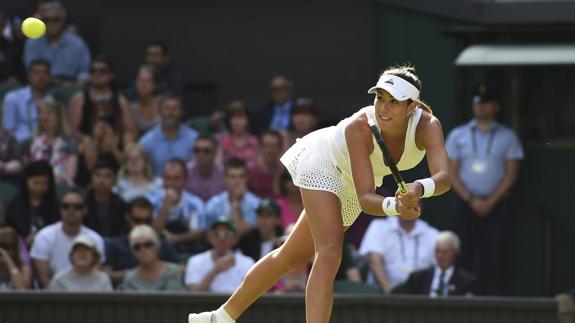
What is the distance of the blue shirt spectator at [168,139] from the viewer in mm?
12344

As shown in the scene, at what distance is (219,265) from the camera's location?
423 inches

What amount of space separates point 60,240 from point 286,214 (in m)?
1.96

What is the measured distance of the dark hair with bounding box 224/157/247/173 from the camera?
11547 millimetres

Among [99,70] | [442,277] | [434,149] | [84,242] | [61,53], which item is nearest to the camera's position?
[434,149]

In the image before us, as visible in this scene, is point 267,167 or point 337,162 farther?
point 267,167

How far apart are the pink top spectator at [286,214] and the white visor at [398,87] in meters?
4.62

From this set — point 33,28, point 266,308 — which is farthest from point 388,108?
point 266,308

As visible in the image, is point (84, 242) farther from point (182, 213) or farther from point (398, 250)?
point (398, 250)

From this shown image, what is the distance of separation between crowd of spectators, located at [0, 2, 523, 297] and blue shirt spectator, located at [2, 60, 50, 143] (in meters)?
0.01

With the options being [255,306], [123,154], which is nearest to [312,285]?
[255,306]

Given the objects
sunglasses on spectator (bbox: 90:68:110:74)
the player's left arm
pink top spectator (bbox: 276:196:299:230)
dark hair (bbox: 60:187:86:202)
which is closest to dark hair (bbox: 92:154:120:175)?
dark hair (bbox: 60:187:86:202)

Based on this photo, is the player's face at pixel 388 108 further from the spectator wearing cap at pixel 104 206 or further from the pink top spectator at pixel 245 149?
the pink top spectator at pixel 245 149

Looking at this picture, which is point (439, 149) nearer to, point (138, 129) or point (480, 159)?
point (480, 159)

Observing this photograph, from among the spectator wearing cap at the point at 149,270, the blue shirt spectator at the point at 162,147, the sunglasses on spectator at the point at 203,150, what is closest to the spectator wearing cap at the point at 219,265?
the spectator wearing cap at the point at 149,270
